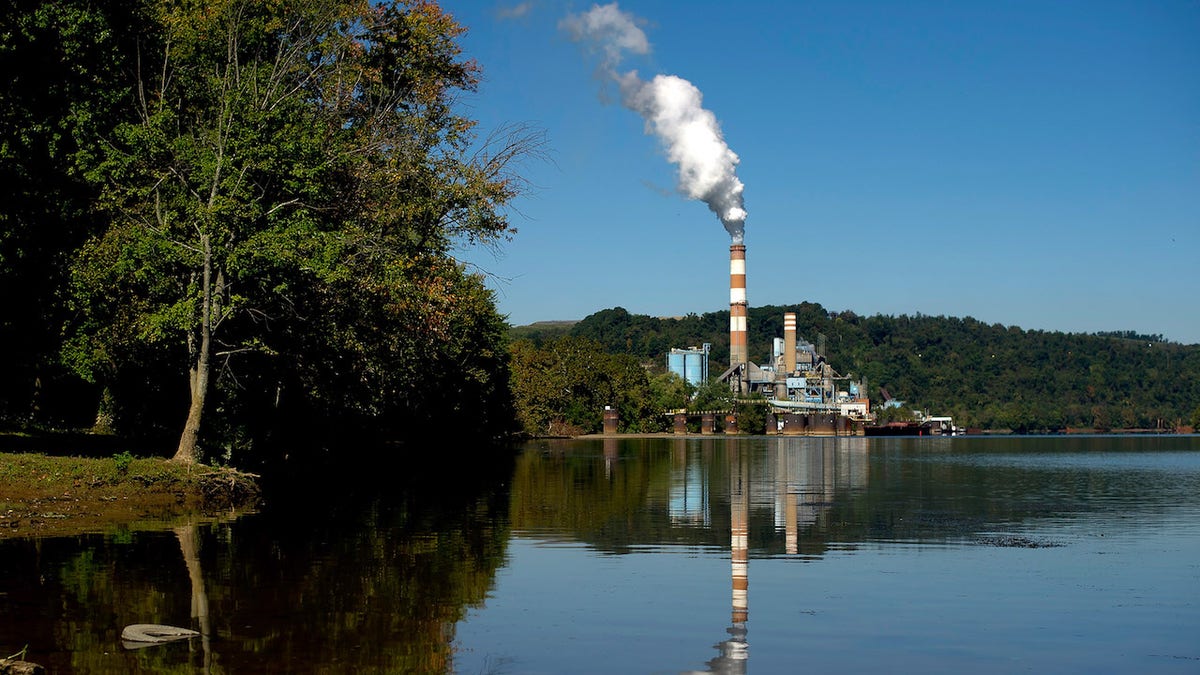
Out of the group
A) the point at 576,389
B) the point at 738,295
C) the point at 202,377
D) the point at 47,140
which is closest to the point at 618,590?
the point at 202,377

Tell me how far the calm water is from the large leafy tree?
5900 millimetres

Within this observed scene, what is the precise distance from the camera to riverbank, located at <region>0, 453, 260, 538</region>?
2658 centimetres

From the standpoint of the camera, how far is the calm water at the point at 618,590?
45.6 feet

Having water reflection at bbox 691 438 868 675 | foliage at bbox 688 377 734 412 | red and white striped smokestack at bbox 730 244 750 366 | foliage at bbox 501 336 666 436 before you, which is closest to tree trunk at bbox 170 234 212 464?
water reflection at bbox 691 438 868 675

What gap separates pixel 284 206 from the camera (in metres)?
34.6

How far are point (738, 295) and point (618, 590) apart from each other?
133630 millimetres

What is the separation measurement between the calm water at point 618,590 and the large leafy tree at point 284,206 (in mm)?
5900

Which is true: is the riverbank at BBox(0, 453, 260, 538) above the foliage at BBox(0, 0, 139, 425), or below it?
below

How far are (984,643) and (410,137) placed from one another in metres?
31.7

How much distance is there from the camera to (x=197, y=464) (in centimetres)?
3212

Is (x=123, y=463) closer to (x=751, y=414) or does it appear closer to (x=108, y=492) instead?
(x=108, y=492)

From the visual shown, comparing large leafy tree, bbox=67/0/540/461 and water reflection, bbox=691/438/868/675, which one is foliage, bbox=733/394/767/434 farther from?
large leafy tree, bbox=67/0/540/461

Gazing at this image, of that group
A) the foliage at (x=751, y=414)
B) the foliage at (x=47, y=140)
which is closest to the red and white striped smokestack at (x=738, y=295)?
the foliage at (x=751, y=414)

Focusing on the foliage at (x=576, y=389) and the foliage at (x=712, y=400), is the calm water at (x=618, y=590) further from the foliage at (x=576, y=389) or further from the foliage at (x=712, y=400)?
the foliage at (x=712, y=400)
